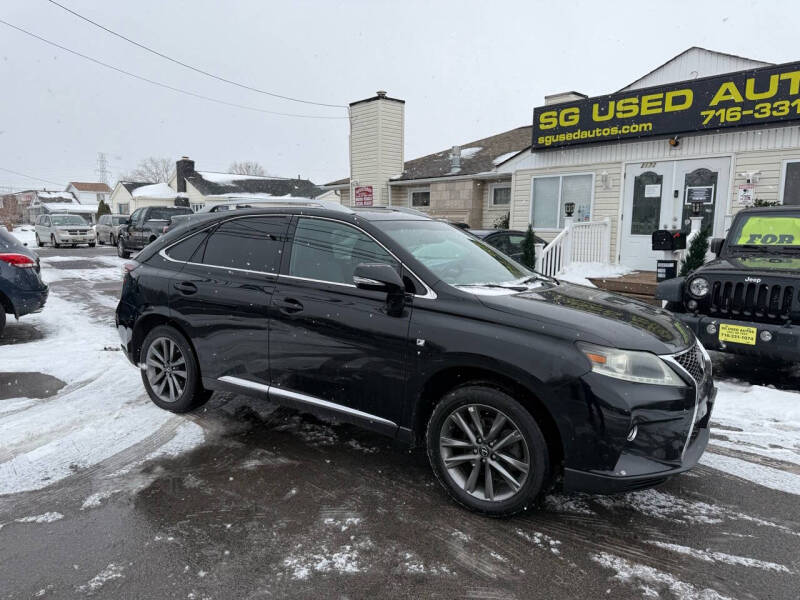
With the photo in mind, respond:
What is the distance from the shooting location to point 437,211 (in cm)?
1994

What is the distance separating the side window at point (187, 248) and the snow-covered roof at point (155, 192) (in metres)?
45.7

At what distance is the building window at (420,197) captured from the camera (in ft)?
68.6

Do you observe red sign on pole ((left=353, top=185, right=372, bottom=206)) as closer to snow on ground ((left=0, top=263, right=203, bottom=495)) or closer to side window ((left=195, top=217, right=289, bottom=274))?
snow on ground ((left=0, top=263, right=203, bottom=495))

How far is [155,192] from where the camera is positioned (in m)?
48.5

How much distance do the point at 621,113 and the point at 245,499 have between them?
11.7 metres

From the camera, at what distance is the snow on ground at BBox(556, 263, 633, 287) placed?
11234mm

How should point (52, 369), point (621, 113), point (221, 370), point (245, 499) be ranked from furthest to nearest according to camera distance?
point (621, 113)
point (52, 369)
point (221, 370)
point (245, 499)

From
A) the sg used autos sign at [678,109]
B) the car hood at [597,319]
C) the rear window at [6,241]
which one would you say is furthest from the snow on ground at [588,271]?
the rear window at [6,241]

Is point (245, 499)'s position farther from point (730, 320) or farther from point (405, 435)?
point (730, 320)

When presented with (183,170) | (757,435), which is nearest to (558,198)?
(757,435)

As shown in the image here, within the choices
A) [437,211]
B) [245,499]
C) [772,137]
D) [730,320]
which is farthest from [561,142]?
[245,499]

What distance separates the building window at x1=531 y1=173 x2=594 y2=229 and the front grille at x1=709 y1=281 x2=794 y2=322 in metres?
7.44

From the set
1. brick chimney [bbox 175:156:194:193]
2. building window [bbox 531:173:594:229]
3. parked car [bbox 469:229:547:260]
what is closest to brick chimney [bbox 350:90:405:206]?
building window [bbox 531:173:594:229]

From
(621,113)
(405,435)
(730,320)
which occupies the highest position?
(621,113)
